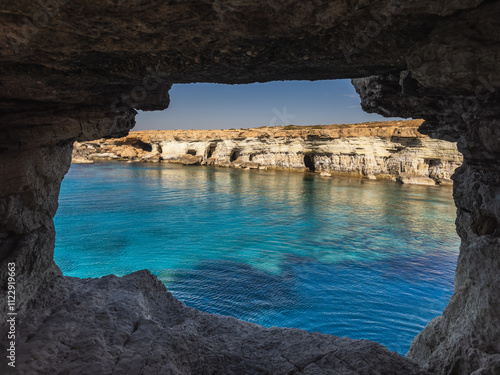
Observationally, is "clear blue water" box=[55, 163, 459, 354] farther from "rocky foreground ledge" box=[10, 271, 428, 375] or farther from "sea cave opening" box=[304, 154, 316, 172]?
"sea cave opening" box=[304, 154, 316, 172]

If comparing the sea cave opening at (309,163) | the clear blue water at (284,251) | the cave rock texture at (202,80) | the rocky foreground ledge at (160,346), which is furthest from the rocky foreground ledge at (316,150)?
the rocky foreground ledge at (160,346)

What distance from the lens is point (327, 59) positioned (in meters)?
3.57

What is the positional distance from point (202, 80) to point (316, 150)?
3933cm

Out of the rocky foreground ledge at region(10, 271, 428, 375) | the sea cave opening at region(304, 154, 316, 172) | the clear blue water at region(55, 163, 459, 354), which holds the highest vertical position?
the sea cave opening at region(304, 154, 316, 172)

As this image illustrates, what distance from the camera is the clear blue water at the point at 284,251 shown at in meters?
9.26

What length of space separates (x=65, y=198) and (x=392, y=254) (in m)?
23.9

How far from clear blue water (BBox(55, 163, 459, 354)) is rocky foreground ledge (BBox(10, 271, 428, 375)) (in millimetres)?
4142

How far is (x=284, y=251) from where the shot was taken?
46.1 feet

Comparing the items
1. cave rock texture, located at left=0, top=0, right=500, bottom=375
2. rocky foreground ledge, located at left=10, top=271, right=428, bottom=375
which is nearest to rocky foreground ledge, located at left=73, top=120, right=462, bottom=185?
cave rock texture, located at left=0, top=0, right=500, bottom=375

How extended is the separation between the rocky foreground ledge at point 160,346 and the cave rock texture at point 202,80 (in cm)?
2

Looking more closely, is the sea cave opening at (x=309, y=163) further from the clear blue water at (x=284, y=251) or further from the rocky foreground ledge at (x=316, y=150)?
the clear blue water at (x=284, y=251)

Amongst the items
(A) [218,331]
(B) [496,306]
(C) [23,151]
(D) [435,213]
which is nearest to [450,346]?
(B) [496,306]

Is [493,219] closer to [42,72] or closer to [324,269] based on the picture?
[42,72]

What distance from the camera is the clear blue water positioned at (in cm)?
926
